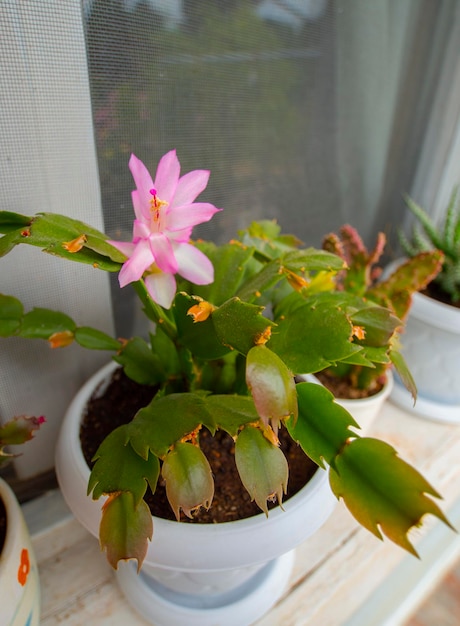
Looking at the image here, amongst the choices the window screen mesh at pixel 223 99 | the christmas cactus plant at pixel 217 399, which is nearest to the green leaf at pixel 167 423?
the christmas cactus plant at pixel 217 399

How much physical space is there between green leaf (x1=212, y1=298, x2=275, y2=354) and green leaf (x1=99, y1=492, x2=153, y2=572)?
5.9 inches

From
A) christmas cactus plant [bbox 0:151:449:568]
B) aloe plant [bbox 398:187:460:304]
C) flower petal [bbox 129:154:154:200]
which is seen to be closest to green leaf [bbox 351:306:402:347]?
christmas cactus plant [bbox 0:151:449:568]

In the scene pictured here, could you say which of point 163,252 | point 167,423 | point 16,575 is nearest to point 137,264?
point 163,252

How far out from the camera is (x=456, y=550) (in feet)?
2.81

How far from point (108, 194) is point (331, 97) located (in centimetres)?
47

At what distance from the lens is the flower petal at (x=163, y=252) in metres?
0.40

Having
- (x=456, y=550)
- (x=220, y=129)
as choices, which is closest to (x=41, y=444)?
(x=220, y=129)

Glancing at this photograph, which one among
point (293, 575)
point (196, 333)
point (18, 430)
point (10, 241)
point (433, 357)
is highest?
point (10, 241)

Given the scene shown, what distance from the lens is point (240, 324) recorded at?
0.37m

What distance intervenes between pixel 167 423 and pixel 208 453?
0.52 ft

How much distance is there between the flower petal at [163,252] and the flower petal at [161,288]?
2cm

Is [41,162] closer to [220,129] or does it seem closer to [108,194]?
[108,194]

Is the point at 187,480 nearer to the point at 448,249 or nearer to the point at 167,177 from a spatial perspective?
the point at 167,177

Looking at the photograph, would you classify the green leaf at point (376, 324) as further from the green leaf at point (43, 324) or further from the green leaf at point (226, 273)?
the green leaf at point (43, 324)
